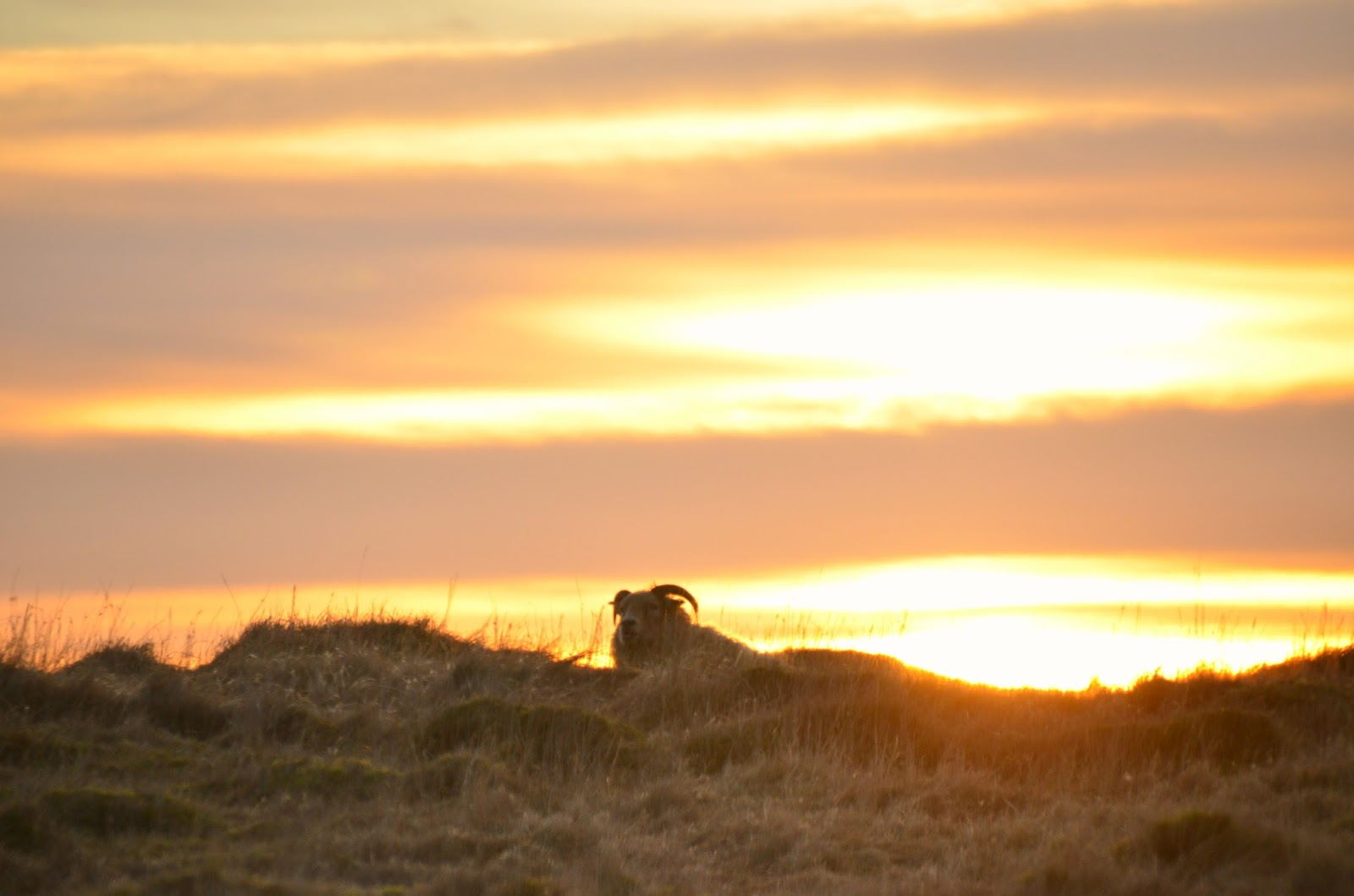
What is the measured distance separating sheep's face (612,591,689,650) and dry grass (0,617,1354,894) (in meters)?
4.94

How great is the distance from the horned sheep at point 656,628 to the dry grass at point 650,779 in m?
4.24

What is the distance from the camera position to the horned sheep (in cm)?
2102

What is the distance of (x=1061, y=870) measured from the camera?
31.1ft

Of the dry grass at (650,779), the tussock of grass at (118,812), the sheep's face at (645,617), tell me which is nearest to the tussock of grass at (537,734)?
the dry grass at (650,779)

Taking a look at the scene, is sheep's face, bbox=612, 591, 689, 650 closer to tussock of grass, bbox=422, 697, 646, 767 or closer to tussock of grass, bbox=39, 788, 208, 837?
tussock of grass, bbox=422, 697, 646, 767

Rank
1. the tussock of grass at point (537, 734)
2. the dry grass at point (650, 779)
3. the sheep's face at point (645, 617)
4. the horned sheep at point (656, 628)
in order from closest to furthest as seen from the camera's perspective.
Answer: the dry grass at point (650, 779), the tussock of grass at point (537, 734), the horned sheep at point (656, 628), the sheep's face at point (645, 617)

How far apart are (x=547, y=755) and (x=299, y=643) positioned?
5.45 meters

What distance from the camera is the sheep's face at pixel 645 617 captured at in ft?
71.3

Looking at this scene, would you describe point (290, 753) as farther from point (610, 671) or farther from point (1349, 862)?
point (1349, 862)


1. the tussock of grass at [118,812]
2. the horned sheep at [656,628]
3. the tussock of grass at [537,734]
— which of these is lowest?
the tussock of grass at [118,812]

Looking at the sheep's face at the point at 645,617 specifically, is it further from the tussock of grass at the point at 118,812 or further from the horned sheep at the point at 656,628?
the tussock of grass at the point at 118,812

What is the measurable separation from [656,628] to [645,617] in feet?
0.80

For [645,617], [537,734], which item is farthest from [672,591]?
[537,734]

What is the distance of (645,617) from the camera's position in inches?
875
